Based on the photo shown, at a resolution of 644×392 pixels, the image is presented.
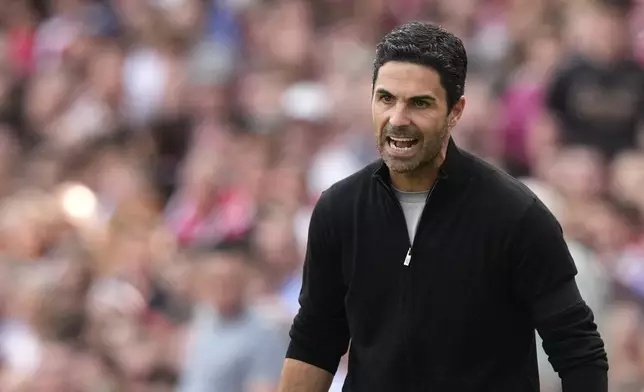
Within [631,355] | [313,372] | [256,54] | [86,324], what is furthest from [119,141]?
[313,372]

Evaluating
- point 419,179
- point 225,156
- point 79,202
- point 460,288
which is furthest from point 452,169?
point 79,202

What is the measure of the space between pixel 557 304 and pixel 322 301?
0.62 m

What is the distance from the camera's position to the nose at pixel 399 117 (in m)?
3.42

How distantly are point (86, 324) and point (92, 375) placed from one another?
342 mm

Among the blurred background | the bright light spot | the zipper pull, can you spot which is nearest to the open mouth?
the zipper pull

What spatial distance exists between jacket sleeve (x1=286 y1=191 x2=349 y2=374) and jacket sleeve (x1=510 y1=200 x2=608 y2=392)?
476 mm

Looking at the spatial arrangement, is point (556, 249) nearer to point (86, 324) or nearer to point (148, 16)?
point (86, 324)

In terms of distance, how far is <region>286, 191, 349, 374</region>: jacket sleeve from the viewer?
365 centimetres

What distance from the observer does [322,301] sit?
12.1 feet

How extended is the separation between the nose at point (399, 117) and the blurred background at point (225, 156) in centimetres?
247

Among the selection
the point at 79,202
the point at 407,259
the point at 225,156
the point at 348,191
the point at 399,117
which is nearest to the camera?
the point at 399,117

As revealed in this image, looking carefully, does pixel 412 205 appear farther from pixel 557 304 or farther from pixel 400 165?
pixel 557 304

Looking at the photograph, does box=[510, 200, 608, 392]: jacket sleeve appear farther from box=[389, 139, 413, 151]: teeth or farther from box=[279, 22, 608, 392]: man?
box=[389, 139, 413, 151]: teeth

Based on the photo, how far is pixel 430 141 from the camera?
3469 mm
